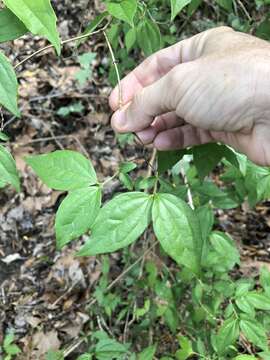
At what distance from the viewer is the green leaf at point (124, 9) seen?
1257mm

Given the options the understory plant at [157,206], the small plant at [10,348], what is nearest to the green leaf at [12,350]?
the small plant at [10,348]

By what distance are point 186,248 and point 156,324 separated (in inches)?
67.2

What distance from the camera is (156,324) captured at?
9.27 feet

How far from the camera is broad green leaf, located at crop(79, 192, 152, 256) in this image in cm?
124

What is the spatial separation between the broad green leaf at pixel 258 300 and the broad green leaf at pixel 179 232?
2.35 feet

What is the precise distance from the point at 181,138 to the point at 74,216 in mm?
610

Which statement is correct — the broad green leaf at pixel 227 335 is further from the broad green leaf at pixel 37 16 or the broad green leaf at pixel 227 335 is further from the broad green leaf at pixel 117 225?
the broad green leaf at pixel 37 16

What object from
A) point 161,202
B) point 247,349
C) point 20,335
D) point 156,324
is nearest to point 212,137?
point 161,202

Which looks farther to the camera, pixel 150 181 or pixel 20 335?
pixel 20 335

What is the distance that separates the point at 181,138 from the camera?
5.73 ft

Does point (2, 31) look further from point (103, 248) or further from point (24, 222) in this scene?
point (24, 222)

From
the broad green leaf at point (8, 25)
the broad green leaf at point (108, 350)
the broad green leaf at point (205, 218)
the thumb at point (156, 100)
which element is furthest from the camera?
the broad green leaf at point (108, 350)


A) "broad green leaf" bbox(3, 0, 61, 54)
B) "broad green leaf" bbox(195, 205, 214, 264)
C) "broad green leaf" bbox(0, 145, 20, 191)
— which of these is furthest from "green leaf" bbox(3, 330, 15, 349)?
"broad green leaf" bbox(3, 0, 61, 54)

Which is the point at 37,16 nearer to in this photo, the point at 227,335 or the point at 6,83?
the point at 6,83
